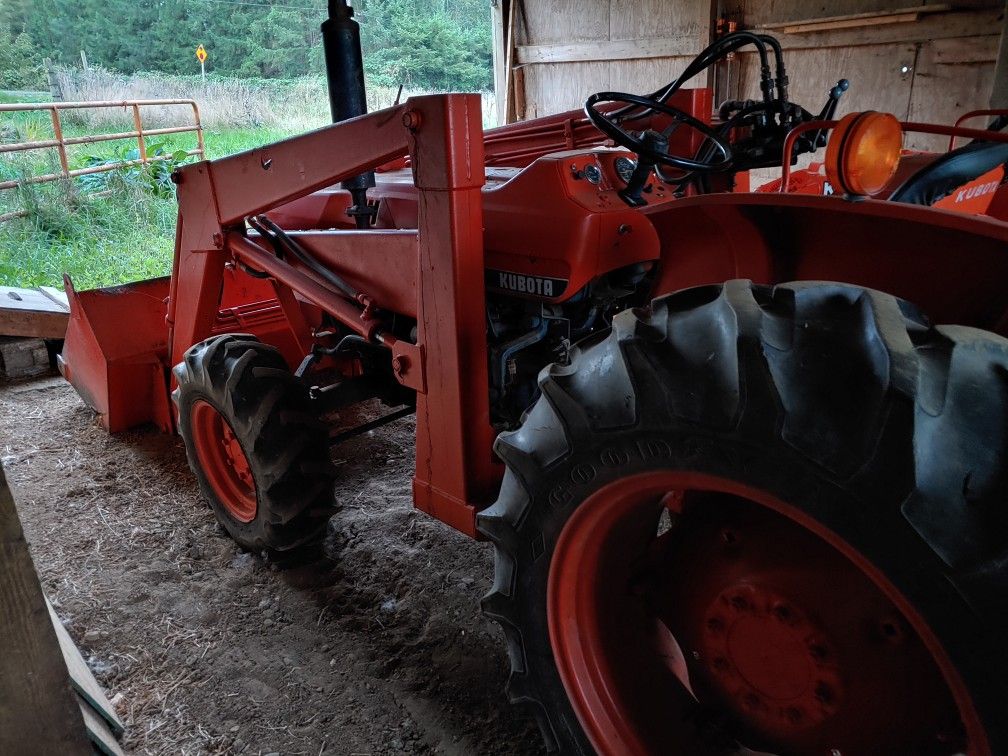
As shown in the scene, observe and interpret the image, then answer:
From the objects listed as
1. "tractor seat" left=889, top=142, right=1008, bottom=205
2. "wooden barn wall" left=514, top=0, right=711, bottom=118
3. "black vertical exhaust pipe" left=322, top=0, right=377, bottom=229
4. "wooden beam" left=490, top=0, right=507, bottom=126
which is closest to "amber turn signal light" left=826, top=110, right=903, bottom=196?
"tractor seat" left=889, top=142, right=1008, bottom=205

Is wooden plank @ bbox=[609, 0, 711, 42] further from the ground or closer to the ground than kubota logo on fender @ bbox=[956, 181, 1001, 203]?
further from the ground

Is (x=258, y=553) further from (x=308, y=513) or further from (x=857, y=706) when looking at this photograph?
(x=857, y=706)

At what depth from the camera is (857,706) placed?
1.13 m

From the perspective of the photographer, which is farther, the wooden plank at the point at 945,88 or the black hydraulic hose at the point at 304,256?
the wooden plank at the point at 945,88

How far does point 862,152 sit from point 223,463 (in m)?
2.11

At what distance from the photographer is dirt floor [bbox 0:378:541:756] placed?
68.8 inches

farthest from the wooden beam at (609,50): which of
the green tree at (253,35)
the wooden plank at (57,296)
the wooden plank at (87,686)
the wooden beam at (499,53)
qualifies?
the wooden plank at (87,686)

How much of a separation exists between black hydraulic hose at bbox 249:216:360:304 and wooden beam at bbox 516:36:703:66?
4.79 m

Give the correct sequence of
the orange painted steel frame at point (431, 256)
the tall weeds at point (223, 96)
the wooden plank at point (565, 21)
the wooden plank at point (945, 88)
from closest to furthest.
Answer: the orange painted steel frame at point (431, 256), the wooden plank at point (945, 88), the wooden plank at point (565, 21), the tall weeds at point (223, 96)

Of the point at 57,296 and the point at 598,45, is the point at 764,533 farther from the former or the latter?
the point at 598,45

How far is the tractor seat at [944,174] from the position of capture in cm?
163

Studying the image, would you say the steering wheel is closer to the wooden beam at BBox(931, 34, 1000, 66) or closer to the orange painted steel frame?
the orange painted steel frame

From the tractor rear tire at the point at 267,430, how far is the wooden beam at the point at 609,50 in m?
5.01

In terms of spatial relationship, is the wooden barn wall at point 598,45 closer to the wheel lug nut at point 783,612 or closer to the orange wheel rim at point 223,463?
the orange wheel rim at point 223,463
